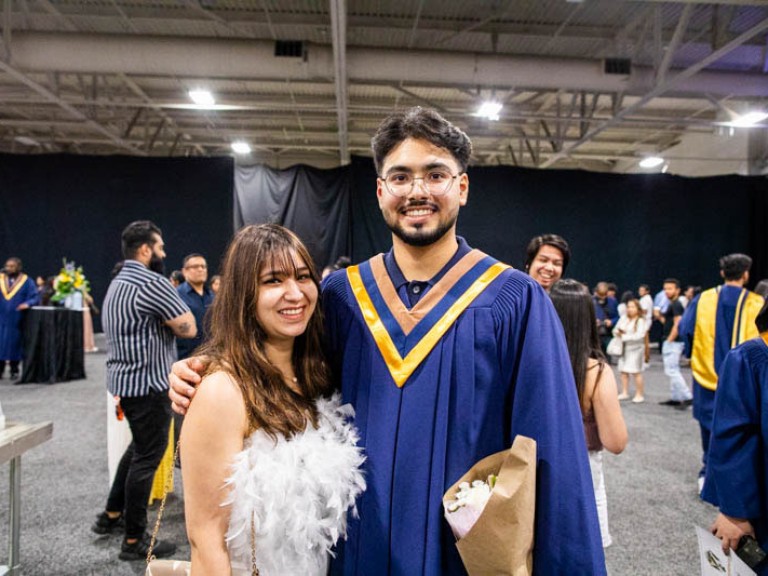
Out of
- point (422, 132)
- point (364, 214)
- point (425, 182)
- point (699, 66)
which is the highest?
point (699, 66)

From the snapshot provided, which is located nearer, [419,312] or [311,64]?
[419,312]

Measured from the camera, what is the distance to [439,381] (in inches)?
45.3

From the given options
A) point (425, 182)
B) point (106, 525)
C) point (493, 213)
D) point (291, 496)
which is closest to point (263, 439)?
point (291, 496)

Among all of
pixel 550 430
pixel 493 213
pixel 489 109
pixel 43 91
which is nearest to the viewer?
pixel 550 430

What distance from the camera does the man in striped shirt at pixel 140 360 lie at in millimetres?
2684

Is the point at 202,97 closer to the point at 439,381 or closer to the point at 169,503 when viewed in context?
the point at 169,503

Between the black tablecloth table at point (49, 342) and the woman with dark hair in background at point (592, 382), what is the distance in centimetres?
701

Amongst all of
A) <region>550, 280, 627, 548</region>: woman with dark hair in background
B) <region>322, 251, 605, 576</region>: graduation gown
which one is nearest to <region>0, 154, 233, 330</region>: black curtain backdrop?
<region>550, 280, 627, 548</region>: woman with dark hair in background

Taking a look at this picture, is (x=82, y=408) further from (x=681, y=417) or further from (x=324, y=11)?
(x=681, y=417)

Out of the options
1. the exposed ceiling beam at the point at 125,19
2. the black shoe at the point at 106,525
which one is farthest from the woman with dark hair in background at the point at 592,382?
the exposed ceiling beam at the point at 125,19

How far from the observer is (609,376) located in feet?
6.29

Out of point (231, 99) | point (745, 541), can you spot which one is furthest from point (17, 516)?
point (231, 99)

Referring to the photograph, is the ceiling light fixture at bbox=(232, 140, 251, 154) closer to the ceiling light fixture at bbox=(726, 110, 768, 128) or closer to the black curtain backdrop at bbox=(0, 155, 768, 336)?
the black curtain backdrop at bbox=(0, 155, 768, 336)

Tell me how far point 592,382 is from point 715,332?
2267mm
